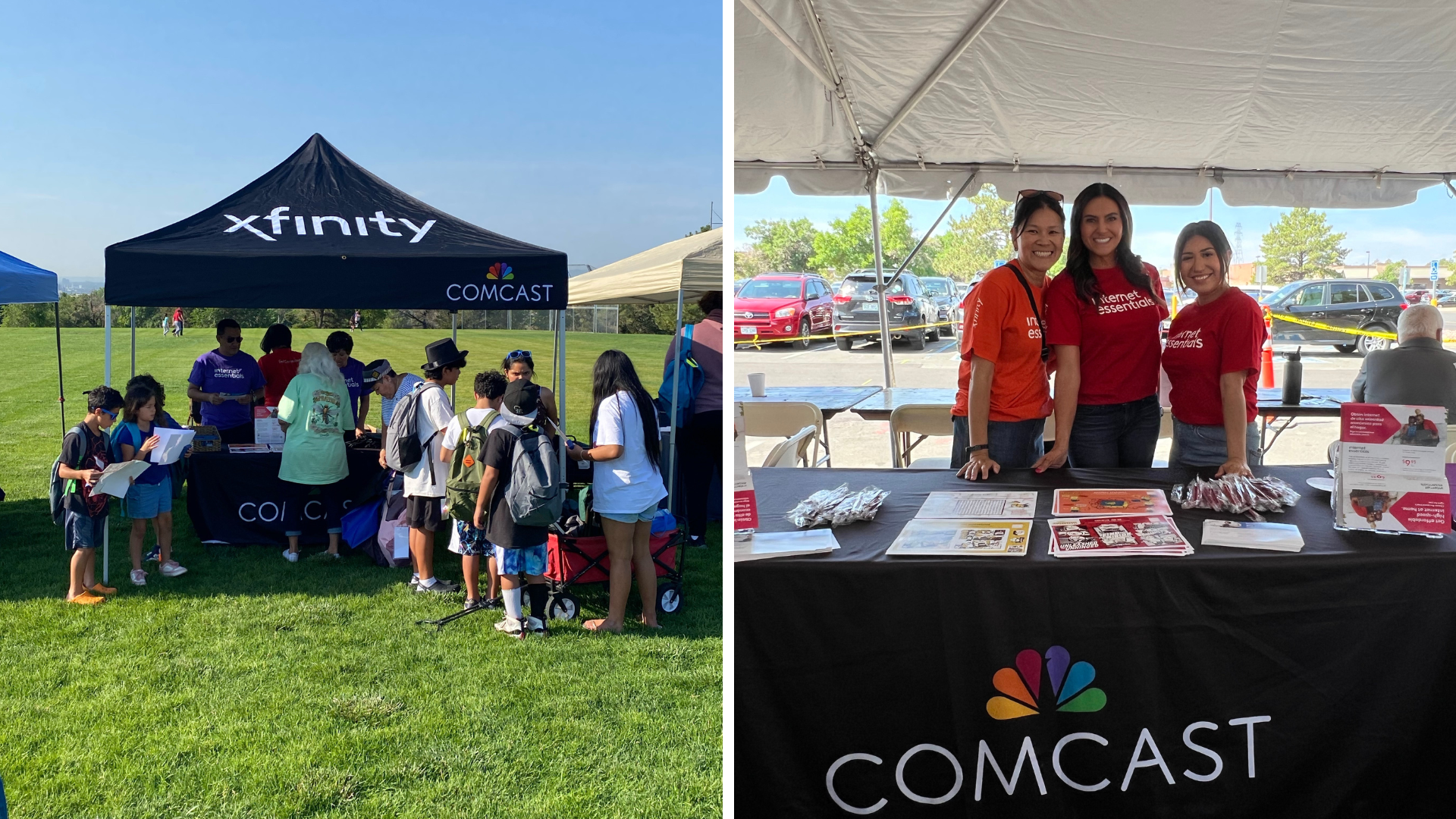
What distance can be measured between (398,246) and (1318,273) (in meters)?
33.6

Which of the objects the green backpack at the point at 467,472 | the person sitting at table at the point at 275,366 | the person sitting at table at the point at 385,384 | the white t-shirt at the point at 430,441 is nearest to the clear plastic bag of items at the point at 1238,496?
the green backpack at the point at 467,472

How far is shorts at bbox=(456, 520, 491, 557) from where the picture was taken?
4770 millimetres

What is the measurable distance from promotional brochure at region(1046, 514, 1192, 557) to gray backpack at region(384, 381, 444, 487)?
139 inches

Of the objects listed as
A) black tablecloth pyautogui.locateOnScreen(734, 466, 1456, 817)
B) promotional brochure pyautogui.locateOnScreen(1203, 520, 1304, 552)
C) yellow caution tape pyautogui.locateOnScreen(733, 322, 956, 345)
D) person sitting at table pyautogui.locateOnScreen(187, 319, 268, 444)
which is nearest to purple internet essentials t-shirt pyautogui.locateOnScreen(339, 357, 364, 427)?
person sitting at table pyautogui.locateOnScreen(187, 319, 268, 444)

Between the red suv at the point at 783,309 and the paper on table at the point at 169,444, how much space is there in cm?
1322

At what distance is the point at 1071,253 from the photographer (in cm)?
309

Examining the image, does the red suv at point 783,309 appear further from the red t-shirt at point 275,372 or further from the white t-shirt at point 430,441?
the white t-shirt at point 430,441

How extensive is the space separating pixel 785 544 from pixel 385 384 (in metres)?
5.00

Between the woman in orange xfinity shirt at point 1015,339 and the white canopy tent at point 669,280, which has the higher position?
the white canopy tent at point 669,280

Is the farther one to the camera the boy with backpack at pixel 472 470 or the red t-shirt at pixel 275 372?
the red t-shirt at pixel 275 372

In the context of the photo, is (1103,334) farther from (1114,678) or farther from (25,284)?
(25,284)

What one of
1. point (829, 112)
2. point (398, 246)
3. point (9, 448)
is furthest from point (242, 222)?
point (9, 448)

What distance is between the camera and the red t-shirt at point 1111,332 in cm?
299

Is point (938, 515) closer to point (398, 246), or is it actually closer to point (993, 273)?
point (993, 273)
